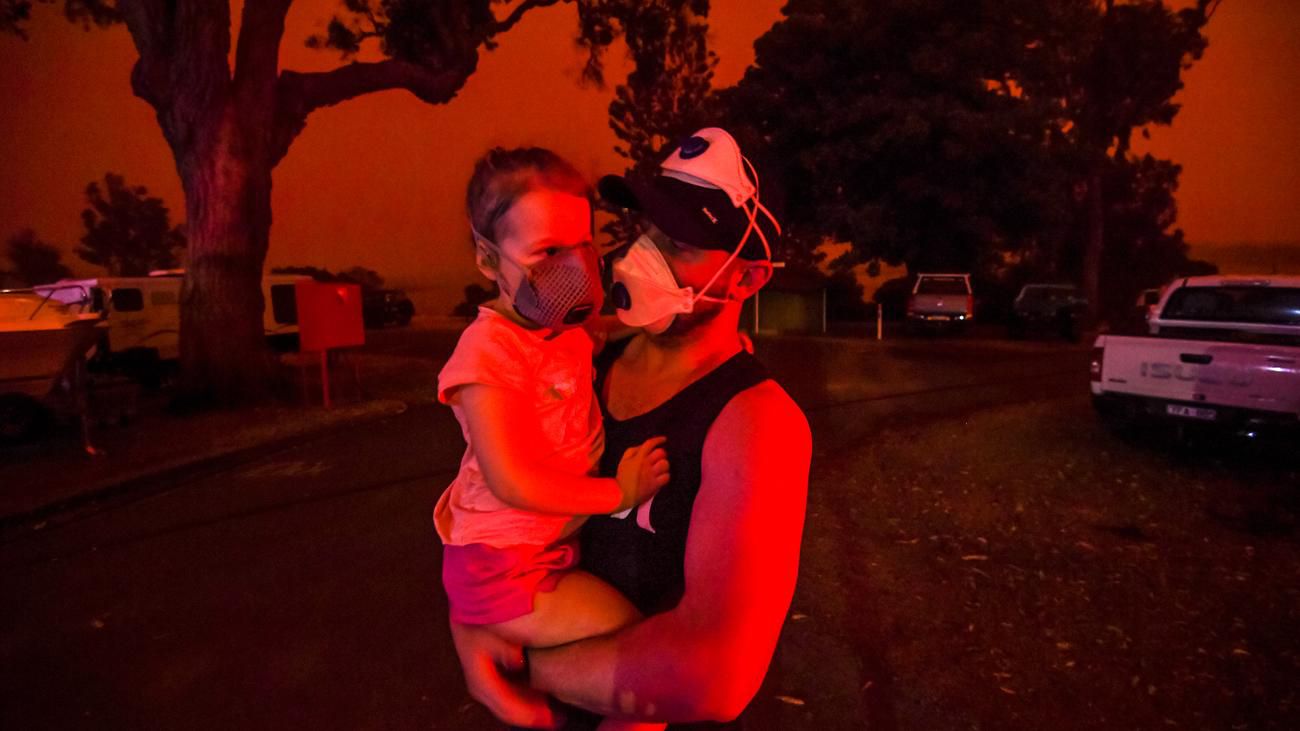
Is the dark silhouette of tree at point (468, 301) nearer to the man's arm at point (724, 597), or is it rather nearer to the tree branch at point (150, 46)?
the tree branch at point (150, 46)

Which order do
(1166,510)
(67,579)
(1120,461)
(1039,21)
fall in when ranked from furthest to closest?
(1039,21) → (1120,461) → (1166,510) → (67,579)

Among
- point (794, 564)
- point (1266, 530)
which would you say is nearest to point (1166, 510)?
point (1266, 530)

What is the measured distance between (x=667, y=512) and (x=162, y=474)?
338 inches

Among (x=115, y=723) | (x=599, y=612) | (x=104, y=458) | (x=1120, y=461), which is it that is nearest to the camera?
(x=599, y=612)

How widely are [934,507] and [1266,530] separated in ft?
8.02

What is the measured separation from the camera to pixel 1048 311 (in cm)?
2478

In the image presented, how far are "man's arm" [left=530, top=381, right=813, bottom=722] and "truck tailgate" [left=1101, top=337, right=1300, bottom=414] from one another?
27.0 ft

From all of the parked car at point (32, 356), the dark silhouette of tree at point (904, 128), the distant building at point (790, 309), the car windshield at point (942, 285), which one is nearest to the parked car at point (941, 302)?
the car windshield at point (942, 285)

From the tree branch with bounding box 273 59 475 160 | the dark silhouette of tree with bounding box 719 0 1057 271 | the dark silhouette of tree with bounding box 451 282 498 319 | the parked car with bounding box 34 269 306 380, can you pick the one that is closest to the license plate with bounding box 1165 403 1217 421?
the tree branch with bounding box 273 59 475 160

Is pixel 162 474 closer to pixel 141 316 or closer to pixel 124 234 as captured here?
pixel 141 316

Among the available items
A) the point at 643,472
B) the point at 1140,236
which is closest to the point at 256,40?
the point at 643,472

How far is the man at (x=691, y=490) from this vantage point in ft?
4.18

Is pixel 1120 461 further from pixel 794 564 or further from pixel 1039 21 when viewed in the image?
pixel 1039 21

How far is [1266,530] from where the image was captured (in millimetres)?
6051
